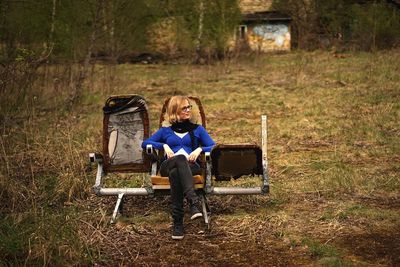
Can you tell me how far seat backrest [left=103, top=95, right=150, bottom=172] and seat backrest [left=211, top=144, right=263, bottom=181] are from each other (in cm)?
97

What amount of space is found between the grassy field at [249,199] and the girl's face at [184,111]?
3.60ft

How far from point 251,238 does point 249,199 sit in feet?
3.88

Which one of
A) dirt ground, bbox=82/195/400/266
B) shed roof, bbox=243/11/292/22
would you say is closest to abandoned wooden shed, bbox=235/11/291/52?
shed roof, bbox=243/11/292/22

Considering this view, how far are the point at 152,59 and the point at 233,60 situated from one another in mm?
8589

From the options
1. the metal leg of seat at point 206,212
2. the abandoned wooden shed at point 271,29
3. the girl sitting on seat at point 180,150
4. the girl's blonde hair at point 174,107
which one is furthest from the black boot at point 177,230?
the abandoned wooden shed at point 271,29

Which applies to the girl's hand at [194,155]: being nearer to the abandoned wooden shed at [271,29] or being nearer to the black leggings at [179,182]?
the black leggings at [179,182]

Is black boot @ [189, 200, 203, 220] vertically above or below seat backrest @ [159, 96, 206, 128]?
below

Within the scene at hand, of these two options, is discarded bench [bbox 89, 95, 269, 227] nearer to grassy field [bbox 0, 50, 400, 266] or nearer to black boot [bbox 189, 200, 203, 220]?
black boot [bbox 189, 200, 203, 220]

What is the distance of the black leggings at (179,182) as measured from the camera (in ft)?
17.2

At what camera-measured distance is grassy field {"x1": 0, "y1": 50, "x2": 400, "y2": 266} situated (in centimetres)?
472

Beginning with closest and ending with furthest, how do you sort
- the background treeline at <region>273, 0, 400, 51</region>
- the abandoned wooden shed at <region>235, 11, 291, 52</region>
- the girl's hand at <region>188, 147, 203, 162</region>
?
the girl's hand at <region>188, 147, 203, 162</region> → the background treeline at <region>273, 0, 400, 51</region> → the abandoned wooden shed at <region>235, 11, 291, 52</region>

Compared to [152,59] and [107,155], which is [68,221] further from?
[152,59]

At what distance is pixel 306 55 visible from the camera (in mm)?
22625

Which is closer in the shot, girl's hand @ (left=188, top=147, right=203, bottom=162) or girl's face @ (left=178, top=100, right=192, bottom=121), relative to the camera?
girl's hand @ (left=188, top=147, right=203, bottom=162)
